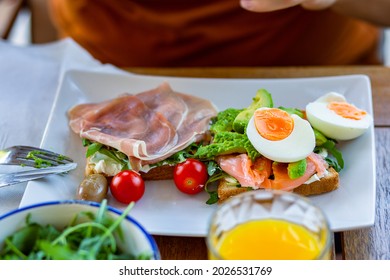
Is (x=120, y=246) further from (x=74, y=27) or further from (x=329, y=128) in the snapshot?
(x=74, y=27)

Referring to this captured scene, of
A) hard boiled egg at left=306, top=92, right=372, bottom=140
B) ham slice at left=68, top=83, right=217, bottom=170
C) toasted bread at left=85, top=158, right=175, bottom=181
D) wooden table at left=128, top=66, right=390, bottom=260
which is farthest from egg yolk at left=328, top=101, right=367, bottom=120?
toasted bread at left=85, top=158, right=175, bottom=181

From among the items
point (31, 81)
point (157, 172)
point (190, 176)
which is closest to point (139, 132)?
point (157, 172)

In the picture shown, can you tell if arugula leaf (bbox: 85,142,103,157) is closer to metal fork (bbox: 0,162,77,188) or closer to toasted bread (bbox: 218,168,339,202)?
metal fork (bbox: 0,162,77,188)

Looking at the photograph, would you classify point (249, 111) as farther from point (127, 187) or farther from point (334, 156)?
point (127, 187)

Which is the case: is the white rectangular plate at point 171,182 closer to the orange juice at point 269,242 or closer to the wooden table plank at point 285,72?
the wooden table plank at point 285,72

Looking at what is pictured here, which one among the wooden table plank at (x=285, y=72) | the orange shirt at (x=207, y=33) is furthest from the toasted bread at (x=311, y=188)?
the orange shirt at (x=207, y=33)
